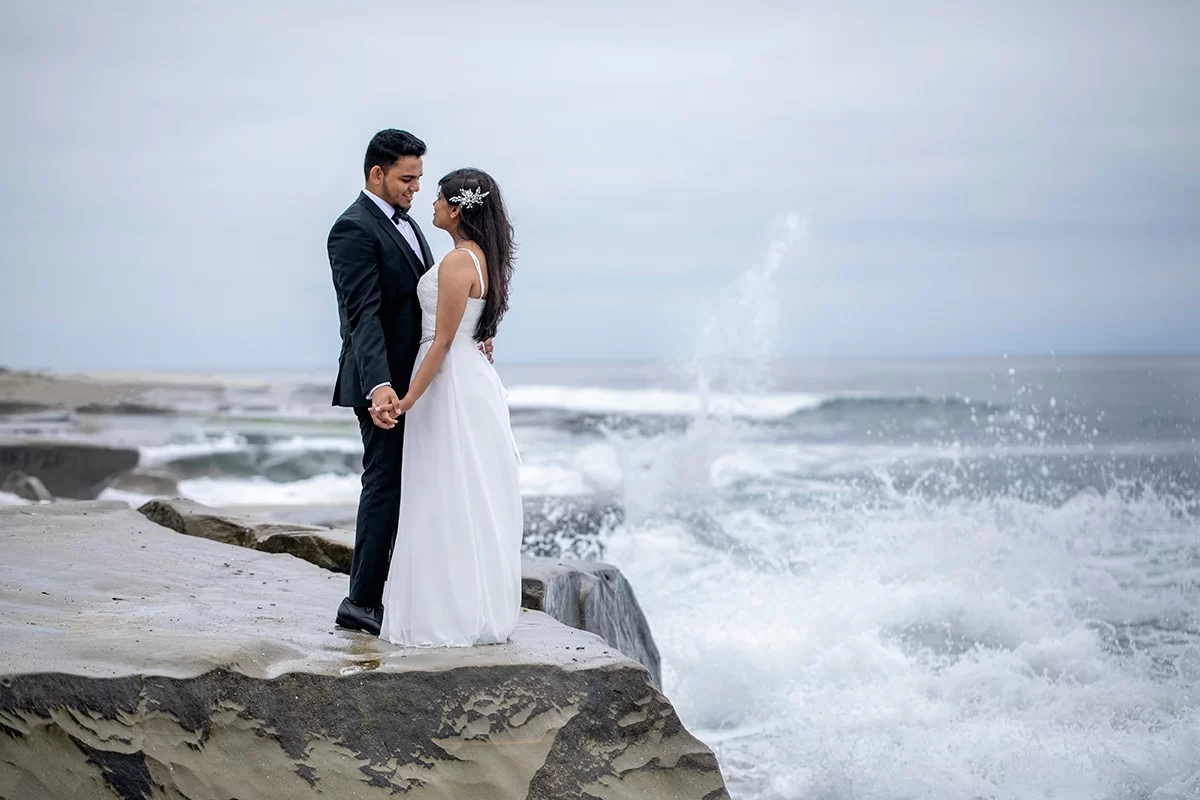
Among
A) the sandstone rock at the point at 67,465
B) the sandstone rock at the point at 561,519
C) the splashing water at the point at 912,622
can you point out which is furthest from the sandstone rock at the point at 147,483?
the splashing water at the point at 912,622

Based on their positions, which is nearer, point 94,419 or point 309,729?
point 309,729

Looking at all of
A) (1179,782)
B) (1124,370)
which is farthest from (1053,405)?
(1179,782)

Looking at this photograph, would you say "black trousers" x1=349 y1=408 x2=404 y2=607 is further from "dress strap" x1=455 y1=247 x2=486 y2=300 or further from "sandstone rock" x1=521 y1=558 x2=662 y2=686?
"sandstone rock" x1=521 y1=558 x2=662 y2=686

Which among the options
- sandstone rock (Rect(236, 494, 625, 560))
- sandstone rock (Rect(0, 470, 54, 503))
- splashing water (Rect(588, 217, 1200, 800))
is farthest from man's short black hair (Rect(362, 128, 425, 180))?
sandstone rock (Rect(0, 470, 54, 503))

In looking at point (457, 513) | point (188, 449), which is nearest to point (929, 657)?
point (457, 513)

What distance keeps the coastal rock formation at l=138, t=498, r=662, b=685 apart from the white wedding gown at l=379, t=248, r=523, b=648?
1095mm

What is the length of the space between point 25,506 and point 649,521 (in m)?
7.45

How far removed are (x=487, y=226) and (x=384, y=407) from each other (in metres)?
0.78

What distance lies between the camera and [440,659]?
138 inches

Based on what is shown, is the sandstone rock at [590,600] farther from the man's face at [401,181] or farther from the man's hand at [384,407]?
the man's face at [401,181]

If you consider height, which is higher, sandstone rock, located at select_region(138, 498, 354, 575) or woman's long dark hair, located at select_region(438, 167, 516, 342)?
woman's long dark hair, located at select_region(438, 167, 516, 342)

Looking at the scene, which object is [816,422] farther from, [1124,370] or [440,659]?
[1124,370]

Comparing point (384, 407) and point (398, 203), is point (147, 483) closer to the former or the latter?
point (398, 203)

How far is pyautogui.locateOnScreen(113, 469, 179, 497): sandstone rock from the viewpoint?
15.1 meters
